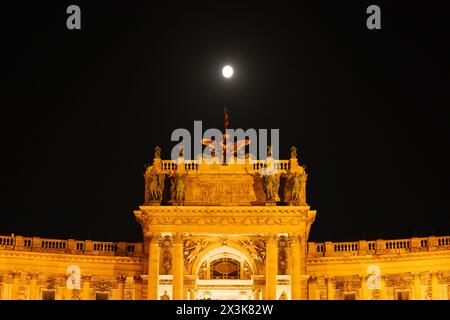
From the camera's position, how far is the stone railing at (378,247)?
59094 mm

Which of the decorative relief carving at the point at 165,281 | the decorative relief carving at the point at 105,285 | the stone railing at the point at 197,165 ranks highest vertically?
the stone railing at the point at 197,165

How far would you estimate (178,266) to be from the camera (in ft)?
186

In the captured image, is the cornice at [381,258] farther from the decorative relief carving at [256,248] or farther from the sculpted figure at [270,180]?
the sculpted figure at [270,180]

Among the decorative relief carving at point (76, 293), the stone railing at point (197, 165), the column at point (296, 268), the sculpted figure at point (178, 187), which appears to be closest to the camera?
the column at point (296, 268)

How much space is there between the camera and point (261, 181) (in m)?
59.2

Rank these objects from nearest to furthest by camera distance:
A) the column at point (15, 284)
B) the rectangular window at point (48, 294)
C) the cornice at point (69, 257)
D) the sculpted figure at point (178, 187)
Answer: the sculpted figure at point (178, 187) → the column at point (15, 284) → the cornice at point (69, 257) → the rectangular window at point (48, 294)

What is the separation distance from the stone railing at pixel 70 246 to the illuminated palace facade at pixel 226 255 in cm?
7

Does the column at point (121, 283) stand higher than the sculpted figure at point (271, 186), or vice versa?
the sculpted figure at point (271, 186)

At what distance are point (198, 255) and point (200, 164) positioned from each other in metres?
5.92

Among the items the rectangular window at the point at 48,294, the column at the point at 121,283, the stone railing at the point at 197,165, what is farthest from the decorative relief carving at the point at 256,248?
the rectangular window at the point at 48,294
